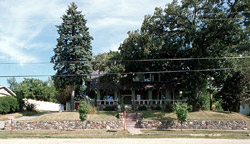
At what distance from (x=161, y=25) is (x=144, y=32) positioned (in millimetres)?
2244

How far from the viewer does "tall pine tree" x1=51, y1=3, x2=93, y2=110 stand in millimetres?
29125

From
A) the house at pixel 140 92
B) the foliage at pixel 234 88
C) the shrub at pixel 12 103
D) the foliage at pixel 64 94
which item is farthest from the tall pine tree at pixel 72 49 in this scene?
the foliage at pixel 234 88

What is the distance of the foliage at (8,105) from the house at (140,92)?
442 inches

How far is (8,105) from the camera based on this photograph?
100 feet

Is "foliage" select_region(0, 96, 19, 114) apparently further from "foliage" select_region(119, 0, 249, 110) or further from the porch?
"foliage" select_region(119, 0, 249, 110)

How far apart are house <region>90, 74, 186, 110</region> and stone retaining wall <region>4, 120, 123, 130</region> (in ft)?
33.8

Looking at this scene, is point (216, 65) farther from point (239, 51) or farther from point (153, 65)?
point (153, 65)

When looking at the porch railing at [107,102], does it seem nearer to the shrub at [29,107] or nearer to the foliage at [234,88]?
the shrub at [29,107]

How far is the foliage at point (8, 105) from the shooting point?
1180 inches

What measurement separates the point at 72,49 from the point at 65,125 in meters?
10.9

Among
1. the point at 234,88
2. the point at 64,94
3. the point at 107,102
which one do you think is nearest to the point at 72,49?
the point at 107,102

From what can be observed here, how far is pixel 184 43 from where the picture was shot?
87.9ft

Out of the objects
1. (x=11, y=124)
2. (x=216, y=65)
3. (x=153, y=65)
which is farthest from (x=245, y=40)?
(x=11, y=124)

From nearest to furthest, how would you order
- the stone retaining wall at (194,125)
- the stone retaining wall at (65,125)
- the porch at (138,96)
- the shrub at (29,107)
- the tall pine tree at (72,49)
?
the stone retaining wall at (65,125), the stone retaining wall at (194,125), the tall pine tree at (72,49), the porch at (138,96), the shrub at (29,107)
